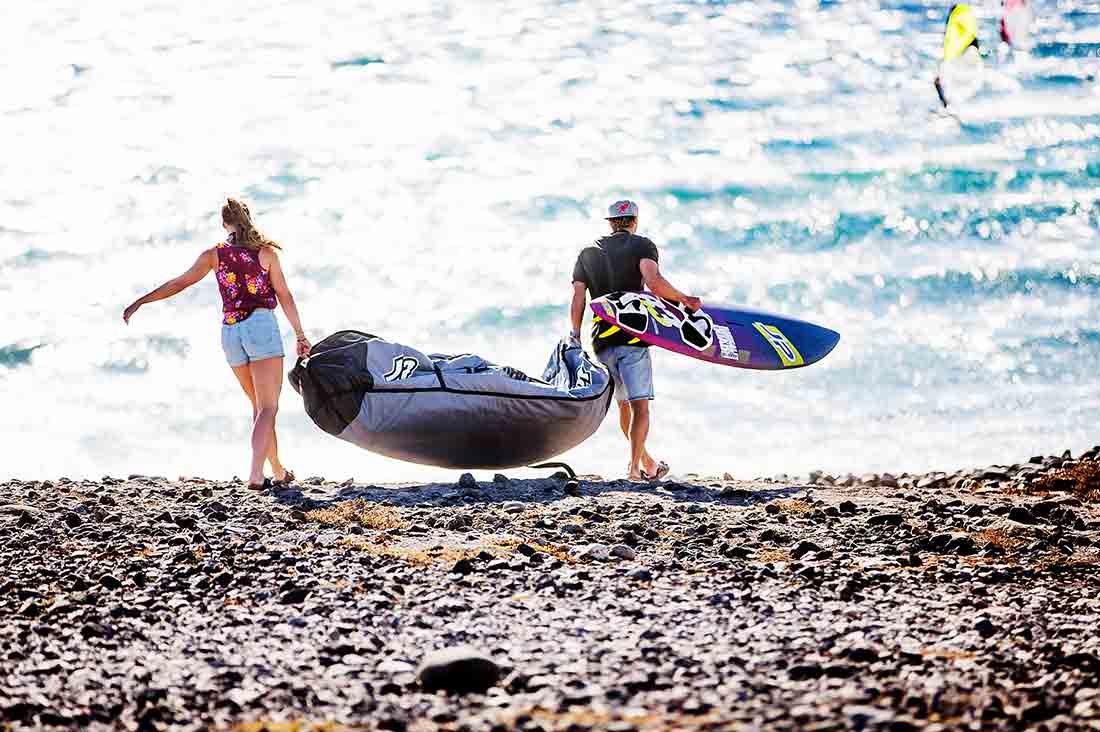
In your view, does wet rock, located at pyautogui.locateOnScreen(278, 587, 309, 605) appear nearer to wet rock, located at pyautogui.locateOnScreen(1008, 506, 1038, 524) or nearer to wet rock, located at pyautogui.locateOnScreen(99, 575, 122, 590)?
wet rock, located at pyautogui.locateOnScreen(99, 575, 122, 590)

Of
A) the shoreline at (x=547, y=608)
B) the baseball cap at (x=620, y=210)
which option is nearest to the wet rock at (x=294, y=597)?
the shoreline at (x=547, y=608)

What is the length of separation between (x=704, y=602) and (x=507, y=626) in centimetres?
105

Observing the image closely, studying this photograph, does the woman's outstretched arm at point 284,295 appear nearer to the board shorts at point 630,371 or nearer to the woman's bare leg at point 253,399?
the woman's bare leg at point 253,399

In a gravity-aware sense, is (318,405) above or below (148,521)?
above

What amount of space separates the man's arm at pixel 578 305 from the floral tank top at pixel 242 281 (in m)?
2.51

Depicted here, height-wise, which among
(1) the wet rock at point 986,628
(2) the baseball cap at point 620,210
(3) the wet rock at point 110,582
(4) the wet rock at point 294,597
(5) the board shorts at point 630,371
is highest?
(2) the baseball cap at point 620,210

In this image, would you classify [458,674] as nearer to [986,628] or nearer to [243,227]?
[986,628]

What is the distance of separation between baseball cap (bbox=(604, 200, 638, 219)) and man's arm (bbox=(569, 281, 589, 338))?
609 millimetres

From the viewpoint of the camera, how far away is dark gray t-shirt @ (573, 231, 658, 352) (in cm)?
1180

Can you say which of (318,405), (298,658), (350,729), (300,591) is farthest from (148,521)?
(350,729)

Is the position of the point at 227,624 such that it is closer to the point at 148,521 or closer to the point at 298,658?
the point at 298,658

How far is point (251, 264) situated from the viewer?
35.6ft

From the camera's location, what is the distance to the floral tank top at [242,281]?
10.8m

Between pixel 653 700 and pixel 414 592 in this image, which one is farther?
pixel 414 592
